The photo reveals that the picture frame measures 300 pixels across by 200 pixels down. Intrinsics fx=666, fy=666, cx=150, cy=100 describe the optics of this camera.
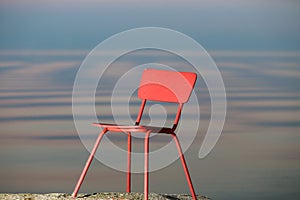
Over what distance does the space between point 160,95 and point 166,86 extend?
0.31ft

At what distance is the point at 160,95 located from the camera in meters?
5.32

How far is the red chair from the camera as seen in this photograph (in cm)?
481

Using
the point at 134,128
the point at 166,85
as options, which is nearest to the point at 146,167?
→ the point at 134,128

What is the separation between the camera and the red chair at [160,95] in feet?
15.8

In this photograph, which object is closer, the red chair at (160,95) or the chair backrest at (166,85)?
the red chair at (160,95)

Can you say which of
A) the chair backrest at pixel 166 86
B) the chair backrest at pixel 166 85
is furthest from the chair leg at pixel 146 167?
the chair backrest at pixel 166 85

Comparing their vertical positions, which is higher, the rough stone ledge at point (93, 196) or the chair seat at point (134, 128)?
the chair seat at point (134, 128)

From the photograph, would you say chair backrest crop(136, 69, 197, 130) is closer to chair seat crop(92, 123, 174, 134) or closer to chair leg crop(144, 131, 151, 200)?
chair seat crop(92, 123, 174, 134)

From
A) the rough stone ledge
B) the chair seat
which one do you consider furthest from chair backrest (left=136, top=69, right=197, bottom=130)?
the rough stone ledge

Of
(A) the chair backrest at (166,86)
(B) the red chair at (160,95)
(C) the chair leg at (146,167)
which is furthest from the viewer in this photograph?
(A) the chair backrest at (166,86)

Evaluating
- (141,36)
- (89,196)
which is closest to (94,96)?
(141,36)

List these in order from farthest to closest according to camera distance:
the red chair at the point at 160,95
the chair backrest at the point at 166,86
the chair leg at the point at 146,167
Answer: the chair backrest at the point at 166,86, the red chair at the point at 160,95, the chair leg at the point at 146,167

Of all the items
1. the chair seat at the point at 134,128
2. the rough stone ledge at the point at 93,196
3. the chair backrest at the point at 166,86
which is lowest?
the rough stone ledge at the point at 93,196

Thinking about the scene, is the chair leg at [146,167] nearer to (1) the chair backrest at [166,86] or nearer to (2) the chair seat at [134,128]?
(2) the chair seat at [134,128]
